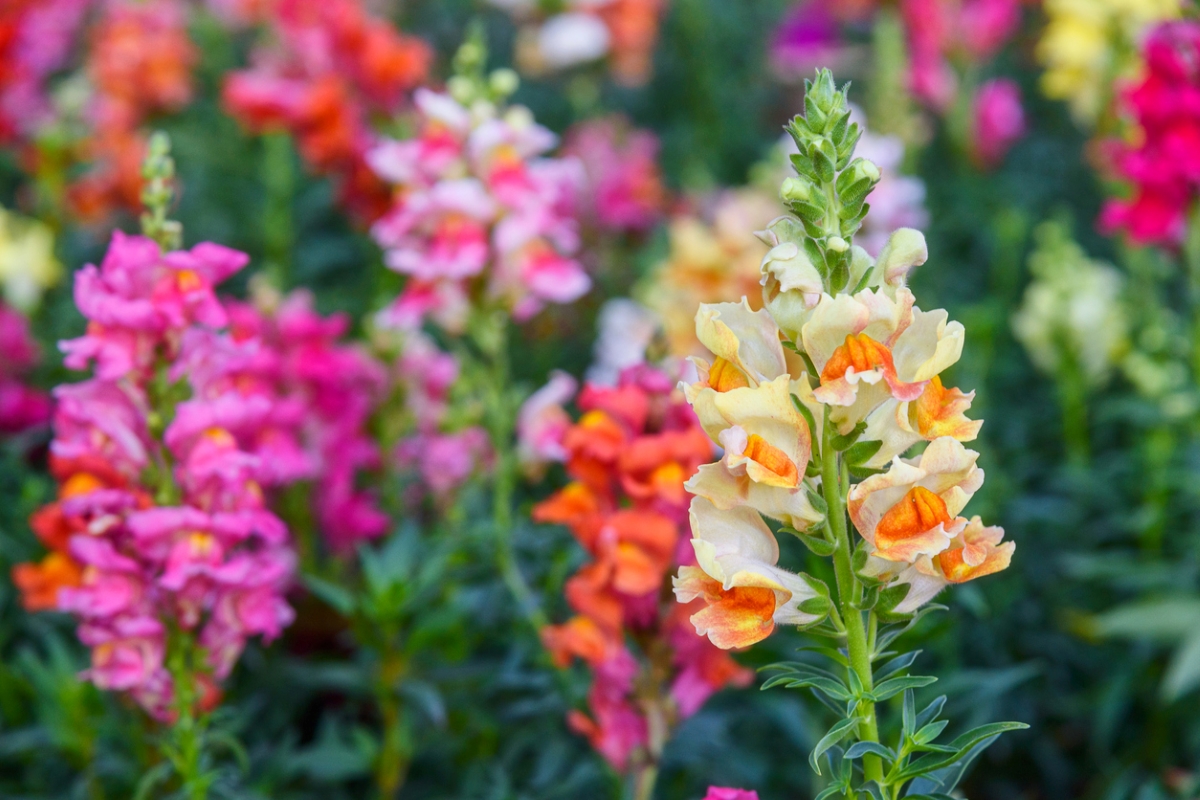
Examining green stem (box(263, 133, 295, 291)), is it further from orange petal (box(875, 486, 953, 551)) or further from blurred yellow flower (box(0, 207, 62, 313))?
orange petal (box(875, 486, 953, 551))

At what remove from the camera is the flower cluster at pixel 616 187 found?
410 cm

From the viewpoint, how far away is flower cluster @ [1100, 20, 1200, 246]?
92.4 inches

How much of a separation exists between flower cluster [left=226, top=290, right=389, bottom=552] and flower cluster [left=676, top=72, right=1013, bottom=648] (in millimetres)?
1330

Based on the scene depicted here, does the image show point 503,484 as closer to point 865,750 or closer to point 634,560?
point 634,560

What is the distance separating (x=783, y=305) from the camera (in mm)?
1162

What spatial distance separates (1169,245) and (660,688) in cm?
181

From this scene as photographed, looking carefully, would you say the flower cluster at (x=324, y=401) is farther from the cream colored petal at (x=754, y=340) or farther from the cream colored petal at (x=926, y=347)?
the cream colored petal at (x=926, y=347)

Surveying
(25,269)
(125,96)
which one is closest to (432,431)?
(25,269)

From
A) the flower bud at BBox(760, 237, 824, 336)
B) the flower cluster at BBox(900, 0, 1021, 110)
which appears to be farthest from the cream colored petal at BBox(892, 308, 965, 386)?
the flower cluster at BBox(900, 0, 1021, 110)

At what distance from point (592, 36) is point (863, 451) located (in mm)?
3562

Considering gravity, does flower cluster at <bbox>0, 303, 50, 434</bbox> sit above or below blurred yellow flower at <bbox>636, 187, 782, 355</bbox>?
below

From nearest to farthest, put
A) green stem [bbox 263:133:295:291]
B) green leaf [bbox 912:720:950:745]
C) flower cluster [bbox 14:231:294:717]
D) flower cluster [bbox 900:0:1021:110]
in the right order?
green leaf [bbox 912:720:950:745] → flower cluster [bbox 14:231:294:717] → green stem [bbox 263:133:295:291] → flower cluster [bbox 900:0:1021:110]

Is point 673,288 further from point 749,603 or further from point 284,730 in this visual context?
point 749,603

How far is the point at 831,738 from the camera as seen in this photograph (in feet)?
3.76
